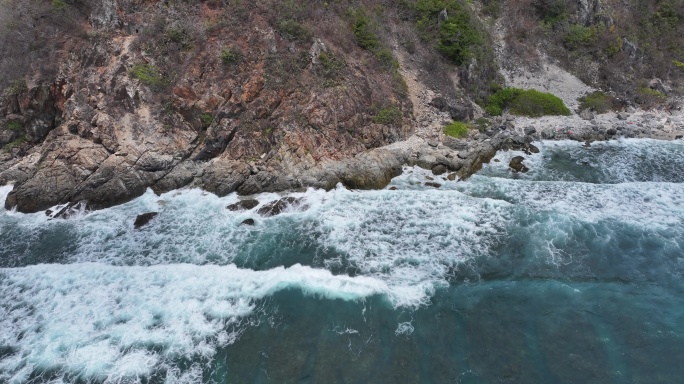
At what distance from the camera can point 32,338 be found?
40.9 ft

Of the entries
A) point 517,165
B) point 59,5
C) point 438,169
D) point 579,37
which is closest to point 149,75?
point 59,5

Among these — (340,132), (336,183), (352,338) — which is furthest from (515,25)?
(352,338)

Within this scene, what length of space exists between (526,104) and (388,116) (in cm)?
1212

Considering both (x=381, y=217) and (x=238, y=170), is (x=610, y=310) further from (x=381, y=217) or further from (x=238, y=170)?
(x=238, y=170)

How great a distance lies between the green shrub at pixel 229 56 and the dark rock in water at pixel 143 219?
10.5 metres

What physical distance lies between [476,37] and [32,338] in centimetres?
3304

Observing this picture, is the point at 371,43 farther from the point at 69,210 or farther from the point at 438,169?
the point at 69,210

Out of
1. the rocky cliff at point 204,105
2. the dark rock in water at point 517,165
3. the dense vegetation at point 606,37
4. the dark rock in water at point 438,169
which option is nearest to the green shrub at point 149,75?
the rocky cliff at point 204,105

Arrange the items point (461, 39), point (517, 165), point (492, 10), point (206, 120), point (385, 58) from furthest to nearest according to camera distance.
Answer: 1. point (492, 10)
2. point (461, 39)
3. point (385, 58)
4. point (206, 120)
5. point (517, 165)

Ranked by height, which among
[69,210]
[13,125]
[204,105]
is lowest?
[69,210]

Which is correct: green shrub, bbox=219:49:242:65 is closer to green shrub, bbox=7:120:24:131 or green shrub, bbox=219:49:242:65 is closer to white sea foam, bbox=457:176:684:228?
green shrub, bbox=7:120:24:131

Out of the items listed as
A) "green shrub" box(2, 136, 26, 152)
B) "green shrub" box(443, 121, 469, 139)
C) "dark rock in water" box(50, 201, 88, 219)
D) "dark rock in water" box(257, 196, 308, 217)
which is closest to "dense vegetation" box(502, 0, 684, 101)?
"green shrub" box(443, 121, 469, 139)

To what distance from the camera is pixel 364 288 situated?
545 inches

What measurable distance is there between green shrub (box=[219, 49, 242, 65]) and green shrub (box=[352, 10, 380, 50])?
8703 mm
